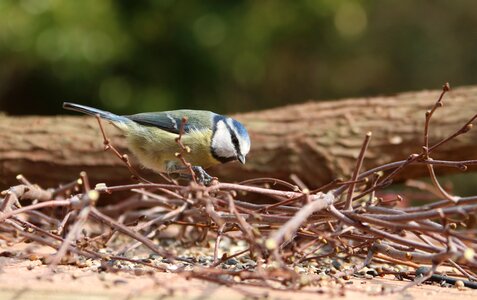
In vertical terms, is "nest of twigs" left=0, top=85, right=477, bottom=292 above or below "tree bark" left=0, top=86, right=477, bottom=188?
below

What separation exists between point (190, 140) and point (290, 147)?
70 cm

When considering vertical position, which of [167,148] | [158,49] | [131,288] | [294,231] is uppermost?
[158,49]

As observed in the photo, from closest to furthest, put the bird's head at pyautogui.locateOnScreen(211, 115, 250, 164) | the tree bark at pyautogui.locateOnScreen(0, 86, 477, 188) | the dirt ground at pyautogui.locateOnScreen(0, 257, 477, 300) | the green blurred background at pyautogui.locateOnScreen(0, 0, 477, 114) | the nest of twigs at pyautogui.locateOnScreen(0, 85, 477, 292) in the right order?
the dirt ground at pyautogui.locateOnScreen(0, 257, 477, 300), the nest of twigs at pyautogui.locateOnScreen(0, 85, 477, 292), the bird's head at pyautogui.locateOnScreen(211, 115, 250, 164), the tree bark at pyautogui.locateOnScreen(0, 86, 477, 188), the green blurred background at pyautogui.locateOnScreen(0, 0, 477, 114)

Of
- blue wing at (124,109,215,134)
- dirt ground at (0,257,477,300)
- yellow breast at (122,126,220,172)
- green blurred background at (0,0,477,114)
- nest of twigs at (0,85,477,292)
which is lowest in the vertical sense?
dirt ground at (0,257,477,300)

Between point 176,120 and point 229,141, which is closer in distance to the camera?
point 229,141

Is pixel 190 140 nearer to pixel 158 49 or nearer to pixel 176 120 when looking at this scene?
pixel 176 120

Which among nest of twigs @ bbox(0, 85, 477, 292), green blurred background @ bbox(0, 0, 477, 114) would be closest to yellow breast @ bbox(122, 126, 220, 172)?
nest of twigs @ bbox(0, 85, 477, 292)

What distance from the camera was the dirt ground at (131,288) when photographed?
42.8 inches

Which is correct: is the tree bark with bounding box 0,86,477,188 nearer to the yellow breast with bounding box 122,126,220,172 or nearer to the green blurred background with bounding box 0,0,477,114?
the yellow breast with bounding box 122,126,220,172

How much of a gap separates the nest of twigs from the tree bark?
0.80m

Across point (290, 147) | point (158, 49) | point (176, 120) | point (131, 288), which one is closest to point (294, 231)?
point (131, 288)

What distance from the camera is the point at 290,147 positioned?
9.29ft

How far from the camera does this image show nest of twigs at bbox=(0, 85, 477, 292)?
1.20m

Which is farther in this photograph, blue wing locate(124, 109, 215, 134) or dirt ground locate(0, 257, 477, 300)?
blue wing locate(124, 109, 215, 134)
